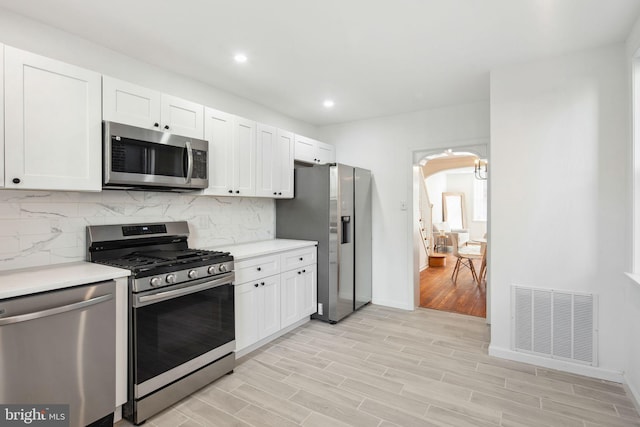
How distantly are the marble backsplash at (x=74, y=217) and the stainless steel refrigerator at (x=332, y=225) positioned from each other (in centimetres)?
95

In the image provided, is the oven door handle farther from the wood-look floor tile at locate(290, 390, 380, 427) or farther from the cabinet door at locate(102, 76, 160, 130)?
the cabinet door at locate(102, 76, 160, 130)

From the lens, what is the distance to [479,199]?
1095cm

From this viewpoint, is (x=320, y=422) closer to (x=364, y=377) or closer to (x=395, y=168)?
(x=364, y=377)

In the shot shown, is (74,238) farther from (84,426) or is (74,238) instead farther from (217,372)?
(217,372)

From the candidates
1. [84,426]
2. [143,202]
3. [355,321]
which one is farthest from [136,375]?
[355,321]

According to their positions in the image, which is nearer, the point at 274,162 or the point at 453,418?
the point at 453,418

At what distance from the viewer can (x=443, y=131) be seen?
4219mm

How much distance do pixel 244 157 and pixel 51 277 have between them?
1.89m

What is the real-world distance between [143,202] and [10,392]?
155 centimetres

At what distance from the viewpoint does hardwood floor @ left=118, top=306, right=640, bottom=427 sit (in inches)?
84.3

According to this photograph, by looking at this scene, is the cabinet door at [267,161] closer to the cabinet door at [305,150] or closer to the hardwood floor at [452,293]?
the cabinet door at [305,150]

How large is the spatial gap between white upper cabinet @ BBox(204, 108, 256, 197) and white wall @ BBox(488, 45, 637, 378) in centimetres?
233

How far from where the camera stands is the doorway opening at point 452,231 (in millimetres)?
4539

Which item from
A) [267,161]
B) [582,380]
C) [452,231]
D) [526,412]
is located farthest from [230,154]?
Result: [452,231]
